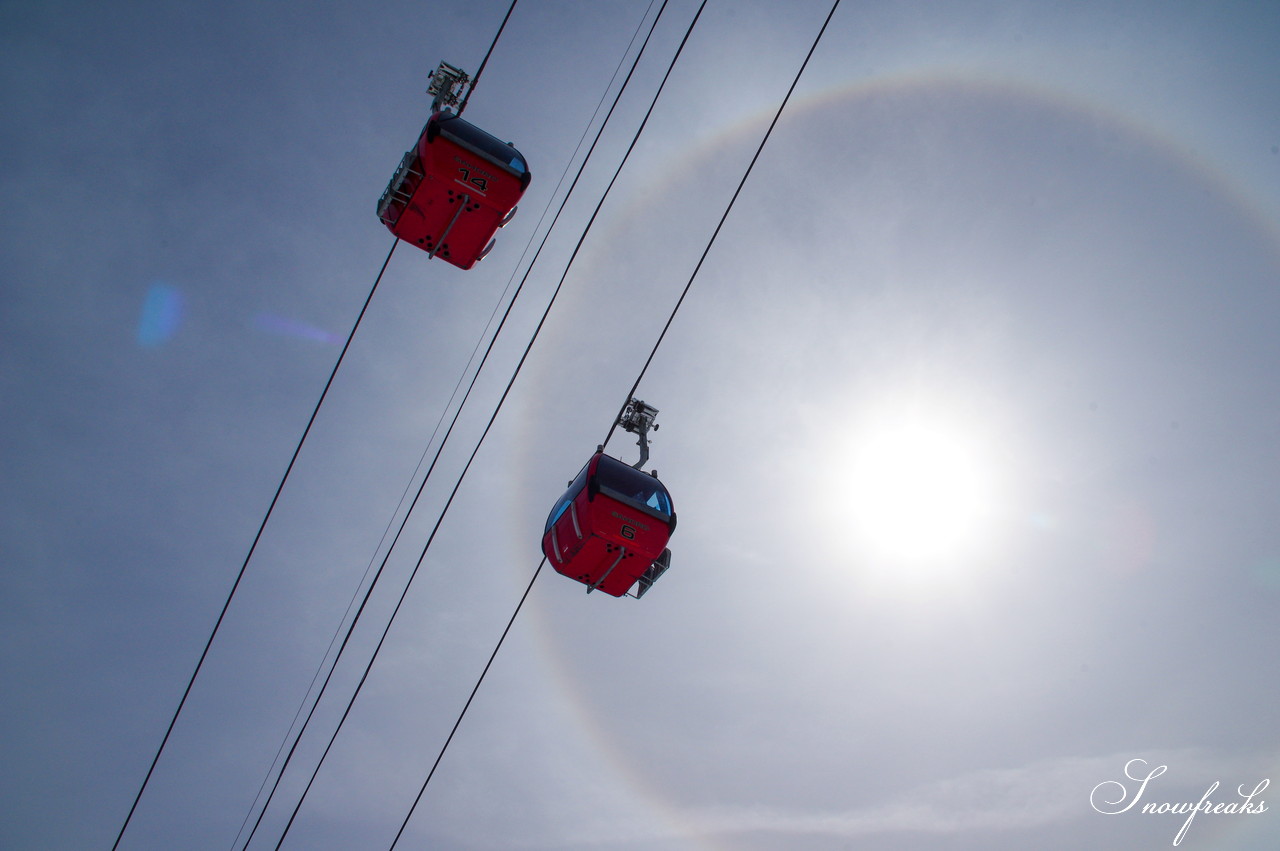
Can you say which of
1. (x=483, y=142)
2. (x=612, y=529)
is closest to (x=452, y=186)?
(x=483, y=142)

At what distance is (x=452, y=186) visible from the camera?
37.5ft

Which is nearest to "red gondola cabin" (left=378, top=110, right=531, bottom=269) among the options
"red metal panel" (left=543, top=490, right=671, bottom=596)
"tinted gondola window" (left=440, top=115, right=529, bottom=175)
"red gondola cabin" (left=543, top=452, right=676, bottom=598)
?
"tinted gondola window" (left=440, top=115, right=529, bottom=175)

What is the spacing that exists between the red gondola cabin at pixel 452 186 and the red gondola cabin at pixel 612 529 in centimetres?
376

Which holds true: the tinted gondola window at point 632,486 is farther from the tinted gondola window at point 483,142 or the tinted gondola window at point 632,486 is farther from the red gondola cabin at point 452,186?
the tinted gondola window at point 483,142

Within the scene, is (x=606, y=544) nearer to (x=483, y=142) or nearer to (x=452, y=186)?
(x=452, y=186)

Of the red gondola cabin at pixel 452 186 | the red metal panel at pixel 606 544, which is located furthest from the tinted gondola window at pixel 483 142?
the red metal panel at pixel 606 544

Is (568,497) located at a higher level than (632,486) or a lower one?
Answer: lower

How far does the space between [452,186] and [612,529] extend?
16.2ft

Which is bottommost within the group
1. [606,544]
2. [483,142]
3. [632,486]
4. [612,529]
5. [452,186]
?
[606,544]

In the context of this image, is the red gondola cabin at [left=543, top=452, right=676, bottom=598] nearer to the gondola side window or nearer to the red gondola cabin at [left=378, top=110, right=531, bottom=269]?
the gondola side window

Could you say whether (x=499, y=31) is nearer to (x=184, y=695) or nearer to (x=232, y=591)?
(x=232, y=591)

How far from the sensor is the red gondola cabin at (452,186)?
37.3 ft

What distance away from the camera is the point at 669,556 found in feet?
41.5

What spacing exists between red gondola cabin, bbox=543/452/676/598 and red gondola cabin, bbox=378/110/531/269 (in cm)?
376
